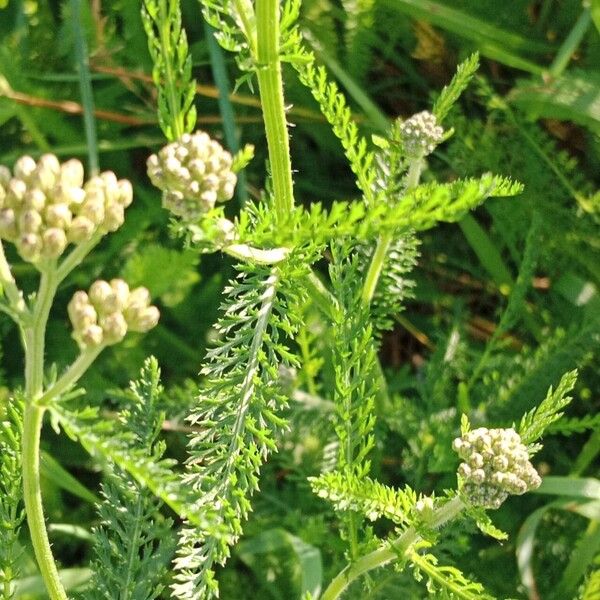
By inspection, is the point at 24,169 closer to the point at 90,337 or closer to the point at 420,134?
the point at 90,337

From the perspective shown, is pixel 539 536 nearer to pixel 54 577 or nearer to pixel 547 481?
pixel 547 481

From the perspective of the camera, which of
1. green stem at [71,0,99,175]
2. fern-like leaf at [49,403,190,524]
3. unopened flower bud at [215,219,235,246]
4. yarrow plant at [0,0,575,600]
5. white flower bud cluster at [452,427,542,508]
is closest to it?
fern-like leaf at [49,403,190,524]

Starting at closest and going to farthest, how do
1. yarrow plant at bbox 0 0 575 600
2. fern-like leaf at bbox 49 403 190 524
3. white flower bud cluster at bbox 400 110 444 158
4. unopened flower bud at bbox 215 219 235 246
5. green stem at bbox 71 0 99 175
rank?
1. fern-like leaf at bbox 49 403 190 524
2. yarrow plant at bbox 0 0 575 600
3. unopened flower bud at bbox 215 219 235 246
4. white flower bud cluster at bbox 400 110 444 158
5. green stem at bbox 71 0 99 175

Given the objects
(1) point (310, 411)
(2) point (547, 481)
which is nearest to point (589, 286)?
(2) point (547, 481)

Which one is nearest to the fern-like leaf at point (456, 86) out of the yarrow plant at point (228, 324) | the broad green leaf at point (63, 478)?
the yarrow plant at point (228, 324)

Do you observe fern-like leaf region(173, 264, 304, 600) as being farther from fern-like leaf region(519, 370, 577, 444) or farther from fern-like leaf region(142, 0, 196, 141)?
fern-like leaf region(519, 370, 577, 444)

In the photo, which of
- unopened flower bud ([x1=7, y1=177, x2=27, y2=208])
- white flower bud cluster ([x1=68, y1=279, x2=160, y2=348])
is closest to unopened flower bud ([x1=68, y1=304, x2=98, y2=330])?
white flower bud cluster ([x1=68, y1=279, x2=160, y2=348])

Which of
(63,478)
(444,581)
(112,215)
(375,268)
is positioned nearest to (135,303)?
(112,215)
